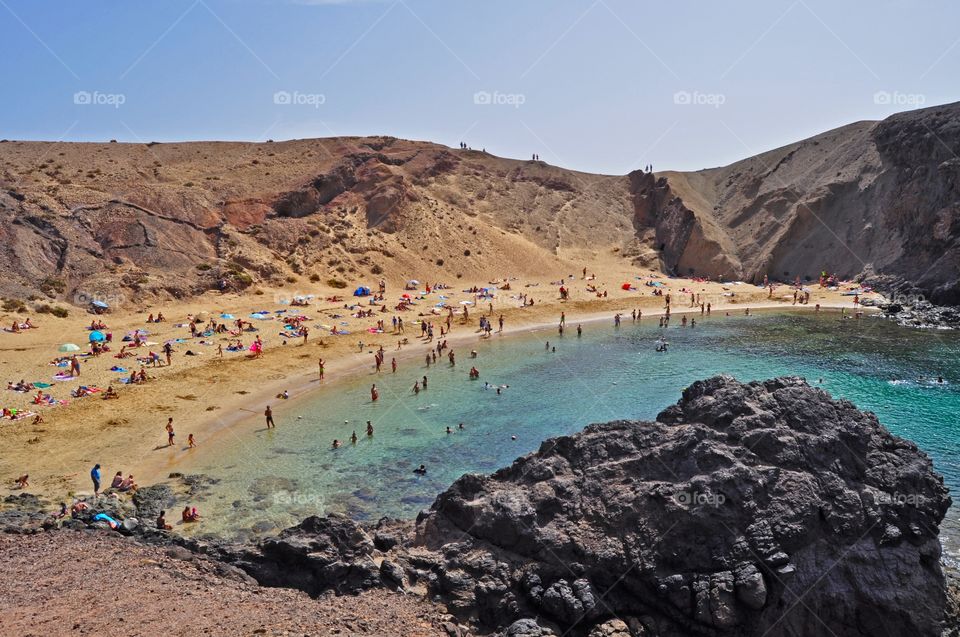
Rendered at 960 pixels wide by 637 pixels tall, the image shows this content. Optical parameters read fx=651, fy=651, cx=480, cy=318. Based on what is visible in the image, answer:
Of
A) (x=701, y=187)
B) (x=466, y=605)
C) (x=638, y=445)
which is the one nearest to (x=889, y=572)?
(x=638, y=445)

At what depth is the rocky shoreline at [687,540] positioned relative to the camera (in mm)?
11469

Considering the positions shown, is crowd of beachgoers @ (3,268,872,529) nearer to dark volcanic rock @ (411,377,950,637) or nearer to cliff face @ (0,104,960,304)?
cliff face @ (0,104,960,304)

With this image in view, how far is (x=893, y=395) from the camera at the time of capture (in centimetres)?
3134

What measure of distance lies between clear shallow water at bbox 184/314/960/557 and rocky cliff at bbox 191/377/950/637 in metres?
6.89

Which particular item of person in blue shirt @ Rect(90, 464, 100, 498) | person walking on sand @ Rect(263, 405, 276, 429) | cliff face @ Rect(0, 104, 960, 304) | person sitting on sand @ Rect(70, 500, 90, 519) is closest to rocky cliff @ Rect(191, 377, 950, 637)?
person sitting on sand @ Rect(70, 500, 90, 519)

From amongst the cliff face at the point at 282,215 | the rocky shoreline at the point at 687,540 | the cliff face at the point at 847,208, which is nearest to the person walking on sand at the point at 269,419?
the rocky shoreline at the point at 687,540

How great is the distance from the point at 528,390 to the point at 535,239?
41.7m

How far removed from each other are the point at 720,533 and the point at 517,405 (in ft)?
65.5

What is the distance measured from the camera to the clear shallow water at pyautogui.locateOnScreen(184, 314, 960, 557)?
22.3 m

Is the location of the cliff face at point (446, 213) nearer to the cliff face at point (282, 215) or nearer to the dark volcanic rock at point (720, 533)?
the cliff face at point (282, 215)

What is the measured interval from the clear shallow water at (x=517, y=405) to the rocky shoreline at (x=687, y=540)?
22.6 ft

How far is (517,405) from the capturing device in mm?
31781

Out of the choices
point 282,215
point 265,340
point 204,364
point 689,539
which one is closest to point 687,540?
point 689,539

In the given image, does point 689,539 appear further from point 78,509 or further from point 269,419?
point 269,419
